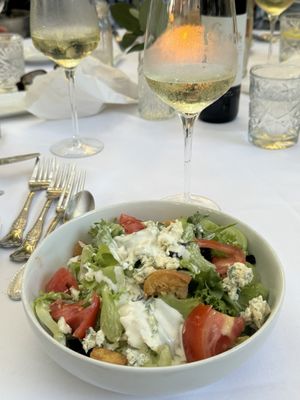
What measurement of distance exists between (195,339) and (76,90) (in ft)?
2.76

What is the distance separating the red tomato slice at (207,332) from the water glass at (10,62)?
107cm

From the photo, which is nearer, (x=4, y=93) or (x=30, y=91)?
(x=30, y=91)

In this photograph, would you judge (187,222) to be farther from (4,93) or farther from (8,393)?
(4,93)

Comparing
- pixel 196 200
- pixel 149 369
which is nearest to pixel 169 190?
pixel 196 200

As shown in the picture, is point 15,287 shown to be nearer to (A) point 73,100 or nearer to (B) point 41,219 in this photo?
(B) point 41,219

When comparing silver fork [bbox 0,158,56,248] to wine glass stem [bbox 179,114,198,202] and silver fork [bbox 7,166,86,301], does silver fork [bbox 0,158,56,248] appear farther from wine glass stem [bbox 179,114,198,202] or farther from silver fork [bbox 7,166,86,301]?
wine glass stem [bbox 179,114,198,202]

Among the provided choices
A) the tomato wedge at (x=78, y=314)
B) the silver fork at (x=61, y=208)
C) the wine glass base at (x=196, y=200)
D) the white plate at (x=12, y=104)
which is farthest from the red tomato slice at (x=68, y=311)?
the white plate at (x=12, y=104)

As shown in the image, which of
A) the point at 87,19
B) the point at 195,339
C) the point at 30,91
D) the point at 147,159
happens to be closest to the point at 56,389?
the point at 195,339

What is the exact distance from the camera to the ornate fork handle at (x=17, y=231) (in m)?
0.72

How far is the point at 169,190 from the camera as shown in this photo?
2.96ft

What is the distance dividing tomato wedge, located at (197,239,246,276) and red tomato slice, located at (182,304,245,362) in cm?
9

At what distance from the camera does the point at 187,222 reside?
2.07ft

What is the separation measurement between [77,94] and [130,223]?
2.07 ft

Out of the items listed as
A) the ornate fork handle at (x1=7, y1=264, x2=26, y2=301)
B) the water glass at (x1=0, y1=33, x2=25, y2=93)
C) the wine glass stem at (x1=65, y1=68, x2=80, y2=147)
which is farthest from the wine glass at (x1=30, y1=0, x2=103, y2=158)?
the ornate fork handle at (x1=7, y1=264, x2=26, y2=301)
